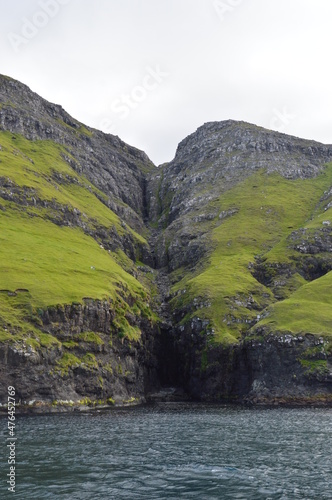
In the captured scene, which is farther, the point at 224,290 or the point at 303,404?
the point at 224,290

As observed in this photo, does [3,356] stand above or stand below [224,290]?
below

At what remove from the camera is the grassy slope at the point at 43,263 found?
9712 cm

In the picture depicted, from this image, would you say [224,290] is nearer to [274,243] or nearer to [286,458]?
[274,243]

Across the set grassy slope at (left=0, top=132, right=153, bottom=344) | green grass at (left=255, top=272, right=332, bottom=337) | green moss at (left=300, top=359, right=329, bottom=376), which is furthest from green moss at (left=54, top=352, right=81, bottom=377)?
green moss at (left=300, top=359, right=329, bottom=376)

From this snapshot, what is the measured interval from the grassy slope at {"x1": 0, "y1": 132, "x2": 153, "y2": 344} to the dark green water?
35053mm

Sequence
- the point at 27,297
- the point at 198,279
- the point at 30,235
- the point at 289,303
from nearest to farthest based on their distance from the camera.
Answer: the point at 27,297, the point at 289,303, the point at 30,235, the point at 198,279

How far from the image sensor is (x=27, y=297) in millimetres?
99188

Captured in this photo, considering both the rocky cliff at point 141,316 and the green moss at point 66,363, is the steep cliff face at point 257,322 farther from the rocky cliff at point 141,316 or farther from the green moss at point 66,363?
the green moss at point 66,363

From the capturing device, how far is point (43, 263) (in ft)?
403

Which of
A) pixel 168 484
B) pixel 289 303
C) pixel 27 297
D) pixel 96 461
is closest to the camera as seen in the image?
pixel 168 484

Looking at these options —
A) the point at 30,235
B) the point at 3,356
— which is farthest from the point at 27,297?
the point at 30,235

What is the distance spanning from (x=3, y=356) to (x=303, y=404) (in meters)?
63.7

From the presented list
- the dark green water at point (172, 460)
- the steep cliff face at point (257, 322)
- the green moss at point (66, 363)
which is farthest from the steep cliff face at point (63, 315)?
the dark green water at point (172, 460)

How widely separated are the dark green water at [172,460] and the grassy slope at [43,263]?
1380 inches
